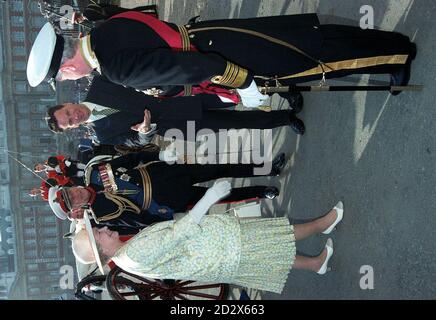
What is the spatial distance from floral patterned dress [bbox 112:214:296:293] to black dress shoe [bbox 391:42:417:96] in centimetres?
119

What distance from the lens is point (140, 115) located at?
372cm

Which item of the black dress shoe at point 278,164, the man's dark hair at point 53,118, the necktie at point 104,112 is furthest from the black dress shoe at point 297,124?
the man's dark hair at point 53,118

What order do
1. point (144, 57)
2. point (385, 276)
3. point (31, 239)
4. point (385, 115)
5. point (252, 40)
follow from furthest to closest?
point (31, 239) → point (385, 115) → point (385, 276) → point (252, 40) → point (144, 57)

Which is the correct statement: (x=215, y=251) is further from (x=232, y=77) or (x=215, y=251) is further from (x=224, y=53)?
(x=224, y=53)

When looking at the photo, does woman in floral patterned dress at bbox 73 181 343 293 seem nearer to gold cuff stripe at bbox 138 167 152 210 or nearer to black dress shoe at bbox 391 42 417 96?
gold cuff stripe at bbox 138 167 152 210

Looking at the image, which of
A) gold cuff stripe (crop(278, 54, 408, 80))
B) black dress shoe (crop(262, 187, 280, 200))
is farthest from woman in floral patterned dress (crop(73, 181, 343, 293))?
black dress shoe (crop(262, 187, 280, 200))

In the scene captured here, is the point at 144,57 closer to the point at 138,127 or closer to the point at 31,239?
the point at 138,127

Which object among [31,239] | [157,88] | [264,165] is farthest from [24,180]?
[157,88]

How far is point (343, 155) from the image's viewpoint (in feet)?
11.5

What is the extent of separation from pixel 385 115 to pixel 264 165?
1.65m

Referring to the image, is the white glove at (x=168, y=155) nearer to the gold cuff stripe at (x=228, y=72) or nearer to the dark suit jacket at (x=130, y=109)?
the dark suit jacket at (x=130, y=109)

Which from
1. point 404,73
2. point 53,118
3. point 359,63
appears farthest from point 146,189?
point 404,73

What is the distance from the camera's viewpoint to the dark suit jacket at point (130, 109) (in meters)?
3.68

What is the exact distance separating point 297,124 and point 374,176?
3.72ft
